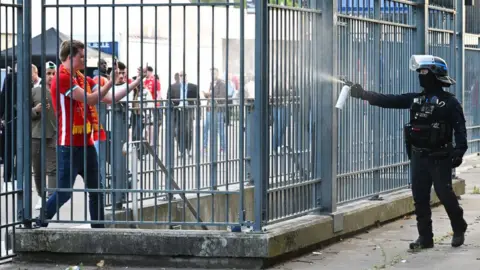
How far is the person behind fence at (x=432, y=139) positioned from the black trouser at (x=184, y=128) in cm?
154

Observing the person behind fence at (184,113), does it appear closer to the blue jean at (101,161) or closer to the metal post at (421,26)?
the blue jean at (101,161)

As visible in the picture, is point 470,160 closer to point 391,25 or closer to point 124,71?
point 391,25

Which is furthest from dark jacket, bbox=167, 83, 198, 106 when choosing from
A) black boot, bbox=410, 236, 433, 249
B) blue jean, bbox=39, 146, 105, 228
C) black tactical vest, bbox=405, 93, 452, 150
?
black boot, bbox=410, 236, 433, 249

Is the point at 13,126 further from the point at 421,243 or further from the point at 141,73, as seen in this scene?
the point at 421,243

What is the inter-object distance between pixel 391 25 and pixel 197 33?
4.32 metres

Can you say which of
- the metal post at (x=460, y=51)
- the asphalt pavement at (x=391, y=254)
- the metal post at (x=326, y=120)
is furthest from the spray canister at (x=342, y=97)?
the metal post at (x=460, y=51)

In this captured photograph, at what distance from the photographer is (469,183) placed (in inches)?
744

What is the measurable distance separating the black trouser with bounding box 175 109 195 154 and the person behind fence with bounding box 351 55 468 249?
5.05 feet

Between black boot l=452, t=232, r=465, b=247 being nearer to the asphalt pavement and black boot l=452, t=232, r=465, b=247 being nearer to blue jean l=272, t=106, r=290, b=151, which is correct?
the asphalt pavement

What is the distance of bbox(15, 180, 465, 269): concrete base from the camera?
938cm

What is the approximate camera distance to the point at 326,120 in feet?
35.9

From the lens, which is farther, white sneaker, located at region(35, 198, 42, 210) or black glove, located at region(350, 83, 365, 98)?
black glove, located at region(350, 83, 365, 98)

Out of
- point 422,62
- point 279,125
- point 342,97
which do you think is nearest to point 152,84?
point 279,125

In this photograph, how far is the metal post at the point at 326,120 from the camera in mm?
10898
